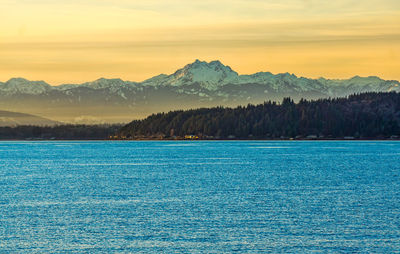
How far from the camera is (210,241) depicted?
44.1 meters

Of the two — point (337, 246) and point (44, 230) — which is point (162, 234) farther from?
point (337, 246)

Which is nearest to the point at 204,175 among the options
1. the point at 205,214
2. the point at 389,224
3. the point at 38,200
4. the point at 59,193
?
the point at 59,193

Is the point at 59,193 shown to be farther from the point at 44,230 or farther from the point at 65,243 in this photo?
the point at 65,243

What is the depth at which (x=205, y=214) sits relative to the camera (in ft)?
186

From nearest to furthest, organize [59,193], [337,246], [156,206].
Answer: [337,246]
[156,206]
[59,193]

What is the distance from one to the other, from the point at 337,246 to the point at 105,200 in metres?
32.2

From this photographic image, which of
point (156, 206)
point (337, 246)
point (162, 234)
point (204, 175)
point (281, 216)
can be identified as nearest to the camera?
point (337, 246)

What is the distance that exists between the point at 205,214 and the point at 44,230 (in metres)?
14.3

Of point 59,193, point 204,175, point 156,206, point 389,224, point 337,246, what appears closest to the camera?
point 337,246

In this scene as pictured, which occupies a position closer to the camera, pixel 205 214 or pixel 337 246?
pixel 337 246

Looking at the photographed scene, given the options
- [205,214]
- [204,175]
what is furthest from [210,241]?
[204,175]

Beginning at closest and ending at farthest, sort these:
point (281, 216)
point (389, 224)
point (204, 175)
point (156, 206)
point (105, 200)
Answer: point (389, 224), point (281, 216), point (156, 206), point (105, 200), point (204, 175)

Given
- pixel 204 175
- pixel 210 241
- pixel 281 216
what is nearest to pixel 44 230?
pixel 210 241

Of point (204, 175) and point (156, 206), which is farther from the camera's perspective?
point (204, 175)
